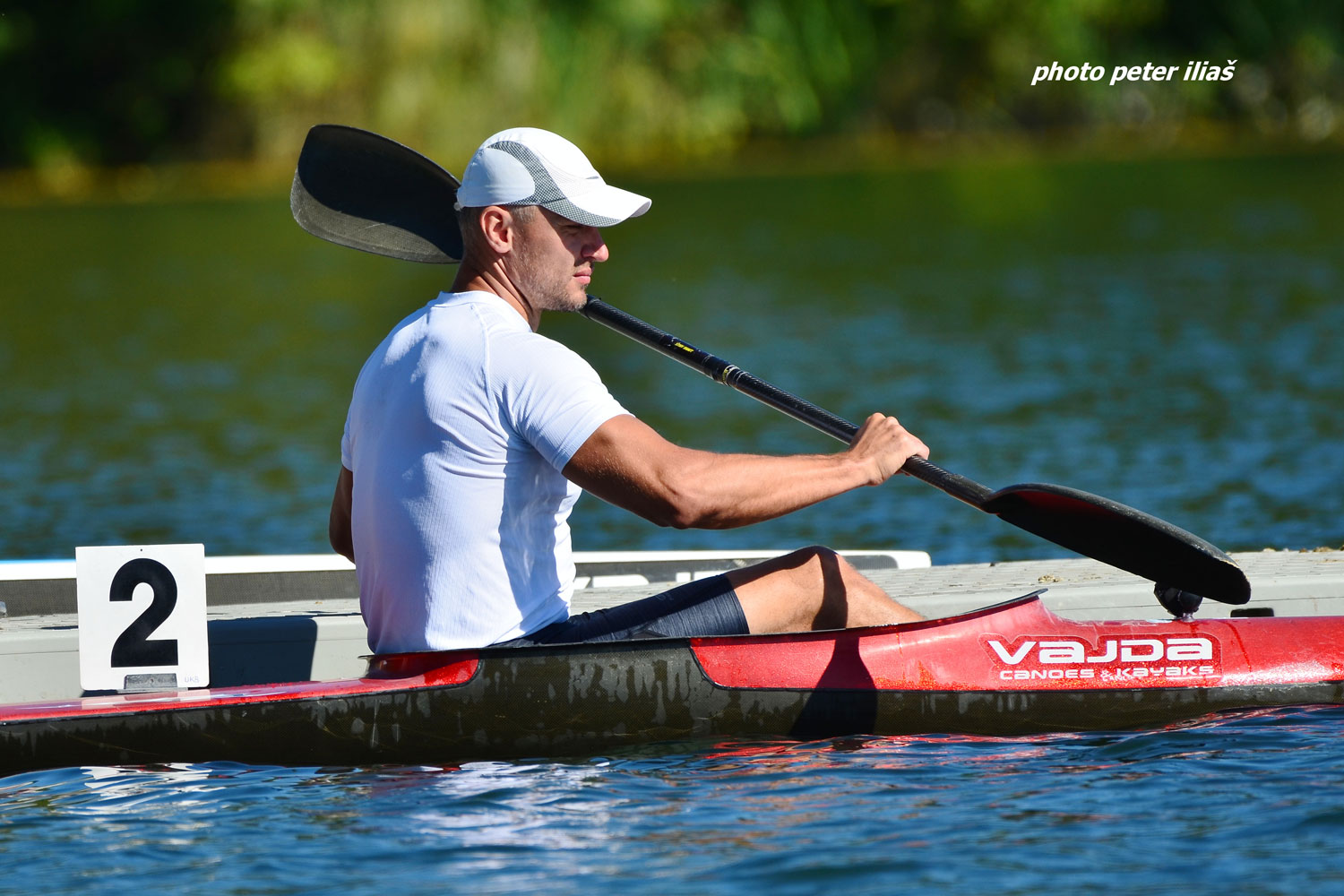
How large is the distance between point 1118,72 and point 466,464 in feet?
118

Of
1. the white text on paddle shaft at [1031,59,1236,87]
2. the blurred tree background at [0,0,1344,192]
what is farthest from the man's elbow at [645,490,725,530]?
the white text on paddle shaft at [1031,59,1236,87]

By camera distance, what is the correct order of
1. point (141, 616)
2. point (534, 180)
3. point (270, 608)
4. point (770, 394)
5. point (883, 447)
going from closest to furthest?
point (534, 180)
point (883, 447)
point (141, 616)
point (770, 394)
point (270, 608)

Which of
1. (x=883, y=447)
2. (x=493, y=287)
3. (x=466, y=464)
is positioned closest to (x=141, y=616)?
(x=466, y=464)

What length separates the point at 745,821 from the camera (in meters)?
4.33

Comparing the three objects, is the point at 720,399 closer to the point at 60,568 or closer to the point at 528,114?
the point at 60,568

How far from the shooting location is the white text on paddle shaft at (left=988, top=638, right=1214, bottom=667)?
16.4ft

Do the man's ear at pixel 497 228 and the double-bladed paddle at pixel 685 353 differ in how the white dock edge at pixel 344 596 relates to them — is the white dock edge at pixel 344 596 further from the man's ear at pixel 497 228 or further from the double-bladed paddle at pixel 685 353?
the man's ear at pixel 497 228

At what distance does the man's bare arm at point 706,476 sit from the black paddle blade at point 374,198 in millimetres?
1661

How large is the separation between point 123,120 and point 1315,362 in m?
28.4

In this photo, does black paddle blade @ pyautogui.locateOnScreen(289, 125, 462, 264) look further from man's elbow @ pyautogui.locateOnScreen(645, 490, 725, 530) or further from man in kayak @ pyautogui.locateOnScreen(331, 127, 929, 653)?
man's elbow @ pyautogui.locateOnScreen(645, 490, 725, 530)

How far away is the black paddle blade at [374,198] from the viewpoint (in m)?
5.76

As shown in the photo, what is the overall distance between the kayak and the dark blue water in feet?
0.22

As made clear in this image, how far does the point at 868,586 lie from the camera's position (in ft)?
16.5

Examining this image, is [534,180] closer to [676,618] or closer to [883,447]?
[883,447]
